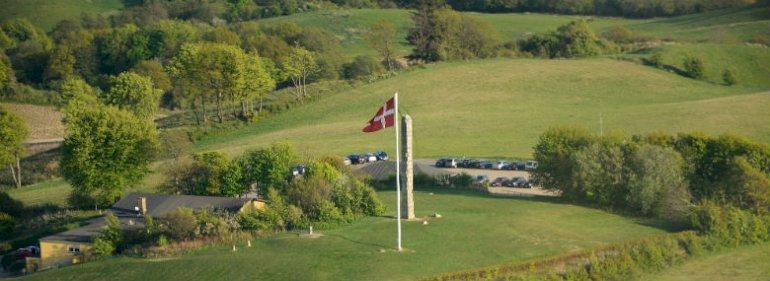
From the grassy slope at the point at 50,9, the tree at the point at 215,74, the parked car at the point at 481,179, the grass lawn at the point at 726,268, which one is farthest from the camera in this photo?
the grassy slope at the point at 50,9

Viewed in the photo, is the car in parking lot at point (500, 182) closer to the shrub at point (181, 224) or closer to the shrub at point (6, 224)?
the shrub at point (181, 224)

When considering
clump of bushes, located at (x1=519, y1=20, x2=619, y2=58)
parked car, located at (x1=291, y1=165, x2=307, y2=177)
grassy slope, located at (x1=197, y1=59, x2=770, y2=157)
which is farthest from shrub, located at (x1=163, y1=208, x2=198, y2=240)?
clump of bushes, located at (x1=519, y1=20, x2=619, y2=58)

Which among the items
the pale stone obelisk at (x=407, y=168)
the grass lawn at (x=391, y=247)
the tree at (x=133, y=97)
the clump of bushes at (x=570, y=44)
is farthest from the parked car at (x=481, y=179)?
the clump of bushes at (x=570, y=44)

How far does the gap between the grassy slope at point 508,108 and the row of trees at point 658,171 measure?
17125 millimetres

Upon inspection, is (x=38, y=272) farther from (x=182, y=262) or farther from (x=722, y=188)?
(x=722, y=188)

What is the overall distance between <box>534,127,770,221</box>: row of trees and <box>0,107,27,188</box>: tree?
39.8 metres

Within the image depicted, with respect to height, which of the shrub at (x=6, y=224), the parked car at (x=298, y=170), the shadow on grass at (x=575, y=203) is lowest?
the shrub at (x=6, y=224)

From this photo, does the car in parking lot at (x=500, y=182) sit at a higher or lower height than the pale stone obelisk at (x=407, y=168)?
lower

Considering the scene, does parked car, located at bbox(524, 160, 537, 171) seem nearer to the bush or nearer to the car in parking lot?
the car in parking lot

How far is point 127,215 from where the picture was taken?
66.9 meters

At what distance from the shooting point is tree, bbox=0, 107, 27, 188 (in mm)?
86750

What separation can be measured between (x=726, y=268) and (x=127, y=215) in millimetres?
32810

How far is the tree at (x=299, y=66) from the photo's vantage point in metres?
122

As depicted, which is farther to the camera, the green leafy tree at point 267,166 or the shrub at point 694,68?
the shrub at point 694,68
